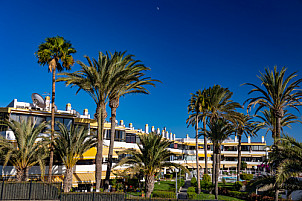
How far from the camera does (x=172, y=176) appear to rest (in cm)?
5725

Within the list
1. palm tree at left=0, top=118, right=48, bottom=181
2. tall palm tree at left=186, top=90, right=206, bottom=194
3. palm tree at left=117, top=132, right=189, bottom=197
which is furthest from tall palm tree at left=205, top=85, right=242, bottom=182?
palm tree at left=0, top=118, right=48, bottom=181

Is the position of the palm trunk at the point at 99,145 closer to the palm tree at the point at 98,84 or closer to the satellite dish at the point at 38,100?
the palm tree at the point at 98,84

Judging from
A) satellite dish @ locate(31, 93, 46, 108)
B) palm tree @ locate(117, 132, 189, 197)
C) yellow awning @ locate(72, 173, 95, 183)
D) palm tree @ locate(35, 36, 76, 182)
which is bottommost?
yellow awning @ locate(72, 173, 95, 183)

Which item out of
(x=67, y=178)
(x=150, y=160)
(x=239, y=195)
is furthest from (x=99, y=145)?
(x=239, y=195)

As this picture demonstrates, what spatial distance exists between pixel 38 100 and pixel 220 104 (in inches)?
1130

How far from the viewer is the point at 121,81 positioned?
91.0 feet

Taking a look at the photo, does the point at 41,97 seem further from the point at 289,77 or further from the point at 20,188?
the point at 289,77

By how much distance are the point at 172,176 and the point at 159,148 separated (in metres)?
32.3

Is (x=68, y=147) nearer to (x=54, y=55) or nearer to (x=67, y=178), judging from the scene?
(x=67, y=178)

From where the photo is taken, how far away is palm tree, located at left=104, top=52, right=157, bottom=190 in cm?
2769

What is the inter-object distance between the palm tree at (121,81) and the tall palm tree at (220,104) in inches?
703

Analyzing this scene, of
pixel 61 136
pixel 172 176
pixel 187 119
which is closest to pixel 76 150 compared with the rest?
pixel 61 136

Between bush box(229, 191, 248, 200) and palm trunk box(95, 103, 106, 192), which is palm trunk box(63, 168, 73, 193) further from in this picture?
bush box(229, 191, 248, 200)

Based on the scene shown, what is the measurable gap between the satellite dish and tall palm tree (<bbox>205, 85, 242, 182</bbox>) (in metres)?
25.3
